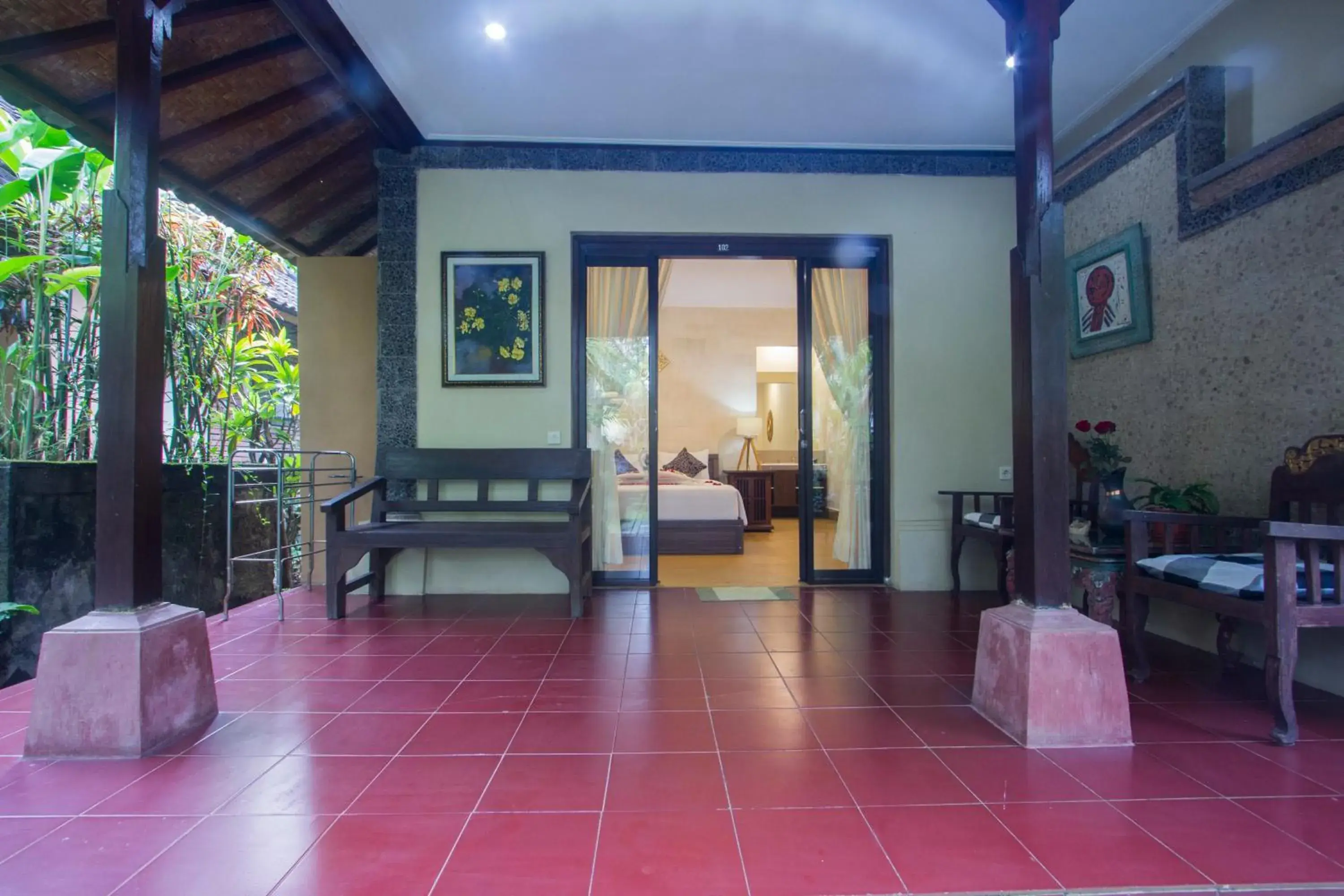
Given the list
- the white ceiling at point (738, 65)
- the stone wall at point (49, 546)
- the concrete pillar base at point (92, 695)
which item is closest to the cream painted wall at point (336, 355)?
the stone wall at point (49, 546)

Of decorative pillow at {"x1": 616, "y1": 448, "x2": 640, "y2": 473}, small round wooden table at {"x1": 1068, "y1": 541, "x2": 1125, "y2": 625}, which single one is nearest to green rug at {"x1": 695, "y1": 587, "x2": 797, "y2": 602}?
decorative pillow at {"x1": 616, "y1": 448, "x2": 640, "y2": 473}

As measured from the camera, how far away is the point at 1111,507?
286 centimetres

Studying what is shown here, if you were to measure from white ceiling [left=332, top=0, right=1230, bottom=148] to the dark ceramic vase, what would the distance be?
228 centimetres

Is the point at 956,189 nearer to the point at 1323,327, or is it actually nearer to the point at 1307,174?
the point at 1307,174

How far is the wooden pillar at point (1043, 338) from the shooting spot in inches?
89.7

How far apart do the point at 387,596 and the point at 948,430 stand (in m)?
4.06

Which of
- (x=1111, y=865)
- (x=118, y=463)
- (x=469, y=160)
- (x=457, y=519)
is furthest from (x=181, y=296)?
(x=1111, y=865)

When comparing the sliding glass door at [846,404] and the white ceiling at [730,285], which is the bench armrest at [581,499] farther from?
the white ceiling at [730,285]

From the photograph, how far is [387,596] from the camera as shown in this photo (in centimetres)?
437

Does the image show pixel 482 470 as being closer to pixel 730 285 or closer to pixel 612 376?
pixel 612 376

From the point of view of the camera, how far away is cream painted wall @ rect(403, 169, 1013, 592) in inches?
173

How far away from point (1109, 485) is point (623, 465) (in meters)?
2.92

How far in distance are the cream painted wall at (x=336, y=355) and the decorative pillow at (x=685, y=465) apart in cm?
448

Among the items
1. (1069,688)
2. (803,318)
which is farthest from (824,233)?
(1069,688)
